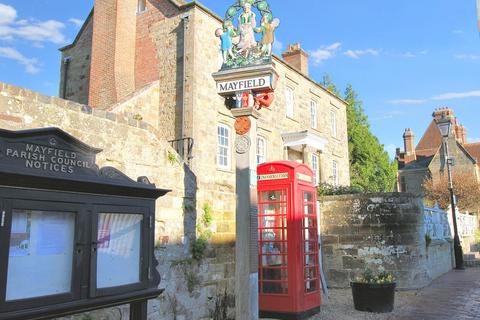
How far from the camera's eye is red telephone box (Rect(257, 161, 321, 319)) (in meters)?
8.28

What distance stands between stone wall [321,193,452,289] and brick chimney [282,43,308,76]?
10.5m

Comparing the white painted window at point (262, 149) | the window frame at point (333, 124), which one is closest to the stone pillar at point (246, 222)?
the white painted window at point (262, 149)

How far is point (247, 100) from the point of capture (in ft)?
21.4

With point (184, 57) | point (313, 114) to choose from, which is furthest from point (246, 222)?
point (313, 114)

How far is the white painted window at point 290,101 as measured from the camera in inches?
773

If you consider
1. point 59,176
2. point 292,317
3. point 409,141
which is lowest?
point 292,317

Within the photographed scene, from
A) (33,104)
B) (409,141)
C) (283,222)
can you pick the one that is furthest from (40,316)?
(409,141)

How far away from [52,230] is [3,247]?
1.64ft

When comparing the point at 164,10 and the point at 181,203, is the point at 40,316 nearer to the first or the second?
the point at 181,203

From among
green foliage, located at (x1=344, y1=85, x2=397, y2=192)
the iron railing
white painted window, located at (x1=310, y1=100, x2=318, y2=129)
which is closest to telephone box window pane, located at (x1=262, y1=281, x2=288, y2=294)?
the iron railing

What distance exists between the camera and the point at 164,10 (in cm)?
1546

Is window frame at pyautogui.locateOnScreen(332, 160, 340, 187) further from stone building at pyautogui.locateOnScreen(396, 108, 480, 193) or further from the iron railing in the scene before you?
stone building at pyautogui.locateOnScreen(396, 108, 480, 193)

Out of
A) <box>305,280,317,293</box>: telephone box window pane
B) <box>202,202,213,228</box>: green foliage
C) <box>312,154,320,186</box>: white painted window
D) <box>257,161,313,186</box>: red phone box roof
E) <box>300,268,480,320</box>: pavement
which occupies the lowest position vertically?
<box>300,268,480,320</box>: pavement

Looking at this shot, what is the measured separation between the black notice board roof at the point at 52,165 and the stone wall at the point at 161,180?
1387 millimetres
